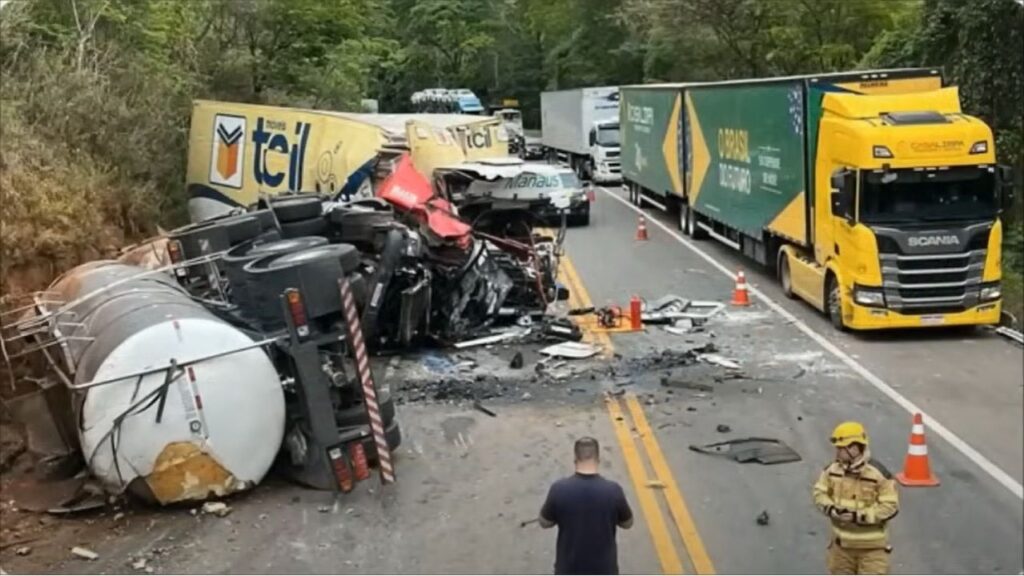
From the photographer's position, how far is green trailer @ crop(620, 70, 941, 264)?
1834 cm

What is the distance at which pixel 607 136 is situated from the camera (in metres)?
42.9

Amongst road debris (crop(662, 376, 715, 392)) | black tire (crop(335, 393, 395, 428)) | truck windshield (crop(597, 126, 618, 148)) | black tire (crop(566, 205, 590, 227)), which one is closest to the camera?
black tire (crop(335, 393, 395, 428))

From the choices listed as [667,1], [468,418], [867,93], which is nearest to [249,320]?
[468,418]

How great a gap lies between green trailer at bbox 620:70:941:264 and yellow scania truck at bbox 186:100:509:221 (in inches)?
204

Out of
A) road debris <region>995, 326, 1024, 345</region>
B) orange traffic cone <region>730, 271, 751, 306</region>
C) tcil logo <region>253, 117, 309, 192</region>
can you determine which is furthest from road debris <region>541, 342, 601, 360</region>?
tcil logo <region>253, 117, 309, 192</region>

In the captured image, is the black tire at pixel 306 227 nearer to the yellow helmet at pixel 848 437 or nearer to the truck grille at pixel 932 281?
the truck grille at pixel 932 281

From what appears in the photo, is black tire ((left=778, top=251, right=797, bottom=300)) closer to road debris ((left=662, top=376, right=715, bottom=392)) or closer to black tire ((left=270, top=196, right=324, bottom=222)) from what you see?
road debris ((left=662, top=376, right=715, bottom=392))

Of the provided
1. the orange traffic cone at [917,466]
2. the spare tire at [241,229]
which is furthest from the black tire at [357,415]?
the orange traffic cone at [917,466]

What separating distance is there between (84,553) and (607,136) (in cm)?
3505

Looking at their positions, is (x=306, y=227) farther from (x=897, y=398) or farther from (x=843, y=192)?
(x=897, y=398)

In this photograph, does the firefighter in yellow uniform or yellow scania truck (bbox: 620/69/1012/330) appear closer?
the firefighter in yellow uniform

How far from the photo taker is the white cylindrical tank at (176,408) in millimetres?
9789

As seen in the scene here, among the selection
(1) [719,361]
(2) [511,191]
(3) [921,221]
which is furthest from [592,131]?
(1) [719,361]

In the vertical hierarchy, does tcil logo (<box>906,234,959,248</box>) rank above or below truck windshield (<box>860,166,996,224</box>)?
below
